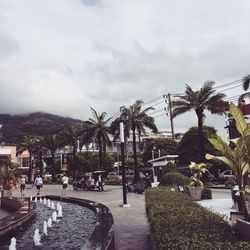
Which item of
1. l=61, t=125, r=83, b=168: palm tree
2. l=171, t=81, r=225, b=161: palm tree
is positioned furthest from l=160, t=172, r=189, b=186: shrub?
l=61, t=125, r=83, b=168: palm tree

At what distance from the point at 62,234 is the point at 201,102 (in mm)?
30122

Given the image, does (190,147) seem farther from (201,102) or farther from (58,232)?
(58,232)

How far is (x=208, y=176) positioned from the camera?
40219 mm

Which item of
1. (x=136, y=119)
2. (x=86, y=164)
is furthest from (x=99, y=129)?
(x=86, y=164)

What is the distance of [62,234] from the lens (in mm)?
11125

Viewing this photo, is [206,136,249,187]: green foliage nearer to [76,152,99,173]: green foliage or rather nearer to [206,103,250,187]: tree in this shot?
[206,103,250,187]: tree

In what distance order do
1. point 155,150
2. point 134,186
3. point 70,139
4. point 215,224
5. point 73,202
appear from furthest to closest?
point 155,150
point 70,139
point 134,186
point 73,202
point 215,224

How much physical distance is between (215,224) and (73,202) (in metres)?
15.3

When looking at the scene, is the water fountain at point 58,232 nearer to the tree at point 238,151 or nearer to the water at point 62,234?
the water at point 62,234

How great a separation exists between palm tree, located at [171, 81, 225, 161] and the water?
2507 cm

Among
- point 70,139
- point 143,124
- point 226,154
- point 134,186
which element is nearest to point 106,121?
point 143,124

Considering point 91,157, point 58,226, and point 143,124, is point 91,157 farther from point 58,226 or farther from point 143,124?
point 58,226

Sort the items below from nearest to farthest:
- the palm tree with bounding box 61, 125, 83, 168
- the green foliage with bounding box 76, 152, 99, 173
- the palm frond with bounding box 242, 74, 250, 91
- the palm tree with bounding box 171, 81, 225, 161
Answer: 1. the palm frond with bounding box 242, 74, 250, 91
2. the palm tree with bounding box 171, 81, 225, 161
3. the palm tree with bounding box 61, 125, 83, 168
4. the green foliage with bounding box 76, 152, 99, 173

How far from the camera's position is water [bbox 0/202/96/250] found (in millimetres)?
9500
